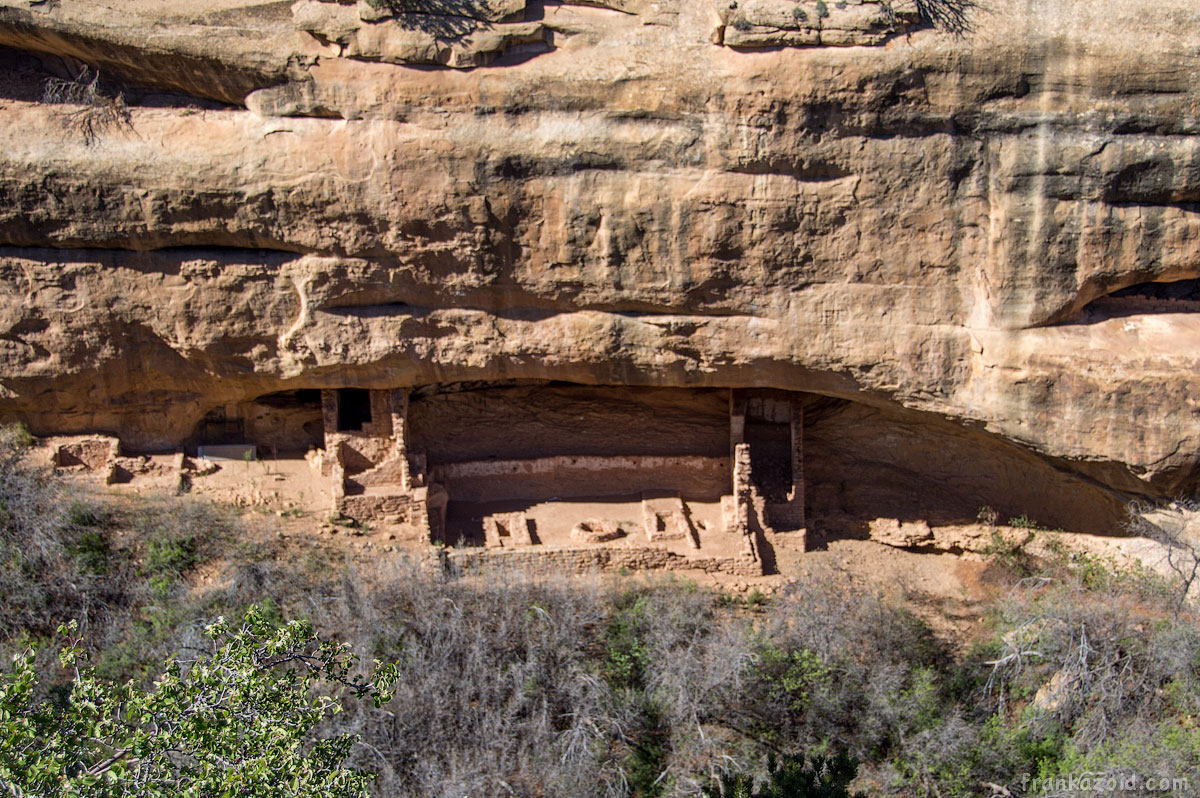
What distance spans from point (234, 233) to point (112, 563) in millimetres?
3068

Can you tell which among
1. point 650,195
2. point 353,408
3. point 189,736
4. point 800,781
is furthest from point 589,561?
point 189,736

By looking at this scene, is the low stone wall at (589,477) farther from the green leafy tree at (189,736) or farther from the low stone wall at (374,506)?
the green leafy tree at (189,736)

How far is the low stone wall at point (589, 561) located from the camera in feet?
Answer: 33.4

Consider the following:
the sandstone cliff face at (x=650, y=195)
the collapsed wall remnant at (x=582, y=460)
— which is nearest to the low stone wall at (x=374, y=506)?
the collapsed wall remnant at (x=582, y=460)

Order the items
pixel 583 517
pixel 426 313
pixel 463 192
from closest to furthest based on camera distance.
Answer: pixel 463 192 < pixel 426 313 < pixel 583 517

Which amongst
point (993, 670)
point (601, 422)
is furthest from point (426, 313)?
point (993, 670)

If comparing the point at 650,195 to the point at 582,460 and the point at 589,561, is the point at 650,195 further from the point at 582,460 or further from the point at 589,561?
the point at 589,561

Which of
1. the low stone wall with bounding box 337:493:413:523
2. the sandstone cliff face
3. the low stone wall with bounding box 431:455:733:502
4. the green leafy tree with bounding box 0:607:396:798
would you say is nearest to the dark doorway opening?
the low stone wall with bounding box 337:493:413:523

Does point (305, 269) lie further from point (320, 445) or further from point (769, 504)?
point (769, 504)

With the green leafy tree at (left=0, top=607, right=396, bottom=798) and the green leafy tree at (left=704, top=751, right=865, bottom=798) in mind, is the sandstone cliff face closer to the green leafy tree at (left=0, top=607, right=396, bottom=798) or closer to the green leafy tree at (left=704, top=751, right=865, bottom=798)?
the green leafy tree at (left=704, top=751, right=865, bottom=798)

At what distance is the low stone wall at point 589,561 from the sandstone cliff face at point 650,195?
1893 mm

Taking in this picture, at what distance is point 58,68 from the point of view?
944 centimetres

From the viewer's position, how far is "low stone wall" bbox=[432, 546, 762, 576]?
10188 millimetres

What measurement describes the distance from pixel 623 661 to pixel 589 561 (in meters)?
1.37
